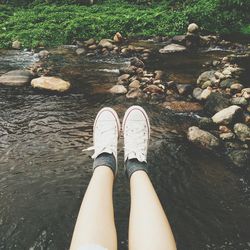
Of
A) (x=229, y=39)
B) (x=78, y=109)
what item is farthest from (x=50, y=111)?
(x=229, y=39)

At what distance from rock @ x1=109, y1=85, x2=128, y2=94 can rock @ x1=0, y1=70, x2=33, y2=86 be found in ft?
6.04

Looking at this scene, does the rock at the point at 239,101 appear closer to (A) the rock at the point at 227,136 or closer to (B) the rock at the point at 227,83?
(B) the rock at the point at 227,83

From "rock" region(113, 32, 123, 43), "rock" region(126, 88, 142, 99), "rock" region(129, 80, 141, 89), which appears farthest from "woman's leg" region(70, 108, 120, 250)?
"rock" region(113, 32, 123, 43)

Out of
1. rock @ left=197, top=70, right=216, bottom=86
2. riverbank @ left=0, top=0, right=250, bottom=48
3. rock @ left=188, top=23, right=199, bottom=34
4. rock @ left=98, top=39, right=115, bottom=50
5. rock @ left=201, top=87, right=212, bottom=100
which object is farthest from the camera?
riverbank @ left=0, top=0, right=250, bottom=48

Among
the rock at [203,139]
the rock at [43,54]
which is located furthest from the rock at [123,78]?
the rock at [43,54]

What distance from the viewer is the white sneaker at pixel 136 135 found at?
318 cm

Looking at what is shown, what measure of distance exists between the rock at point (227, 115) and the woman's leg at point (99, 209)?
225cm

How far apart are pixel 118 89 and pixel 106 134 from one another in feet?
9.78

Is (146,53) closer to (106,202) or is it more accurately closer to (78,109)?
(78,109)

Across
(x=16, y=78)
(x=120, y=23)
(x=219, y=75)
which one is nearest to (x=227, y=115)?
(x=219, y=75)

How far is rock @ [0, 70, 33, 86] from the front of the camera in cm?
695

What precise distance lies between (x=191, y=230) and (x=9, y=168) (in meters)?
2.22

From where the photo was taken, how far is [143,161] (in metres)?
3.04

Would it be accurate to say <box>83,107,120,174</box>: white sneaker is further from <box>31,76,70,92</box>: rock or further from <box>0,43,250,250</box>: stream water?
<box>31,76,70,92</box>: rock
